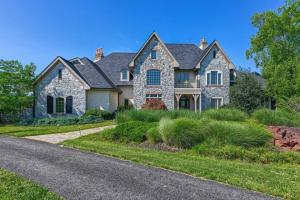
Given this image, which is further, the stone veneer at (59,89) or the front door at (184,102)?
the front door at (184,102)

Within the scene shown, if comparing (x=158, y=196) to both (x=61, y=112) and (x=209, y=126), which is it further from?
(x=61, y=112)

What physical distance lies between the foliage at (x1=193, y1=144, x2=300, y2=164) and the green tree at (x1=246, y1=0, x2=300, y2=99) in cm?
2034

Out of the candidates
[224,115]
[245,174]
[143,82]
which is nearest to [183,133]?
[245,174]

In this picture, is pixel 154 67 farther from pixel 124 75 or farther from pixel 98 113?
pixel 98 113

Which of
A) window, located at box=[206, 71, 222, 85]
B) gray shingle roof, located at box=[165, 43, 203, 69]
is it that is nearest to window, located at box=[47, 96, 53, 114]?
gray shingle roof, located at box=[165, 43, 203, 69]

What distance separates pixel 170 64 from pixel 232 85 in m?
7.93

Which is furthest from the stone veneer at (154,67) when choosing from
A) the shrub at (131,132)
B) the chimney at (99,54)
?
the shrub at (131,132)

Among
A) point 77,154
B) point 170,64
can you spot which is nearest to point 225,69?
point 170,64

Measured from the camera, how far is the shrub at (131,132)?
1232 centimetres

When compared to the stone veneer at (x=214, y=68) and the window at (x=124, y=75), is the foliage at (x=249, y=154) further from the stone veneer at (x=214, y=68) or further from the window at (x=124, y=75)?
the window at (x=124, y=75)

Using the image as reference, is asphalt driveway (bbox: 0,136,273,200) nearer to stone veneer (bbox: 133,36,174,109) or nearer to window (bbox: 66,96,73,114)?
window (bbox: 66,96,73,114)

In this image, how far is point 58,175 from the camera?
6.21 m

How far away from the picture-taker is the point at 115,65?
3303 cm

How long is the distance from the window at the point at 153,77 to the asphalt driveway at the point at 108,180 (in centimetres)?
2054
